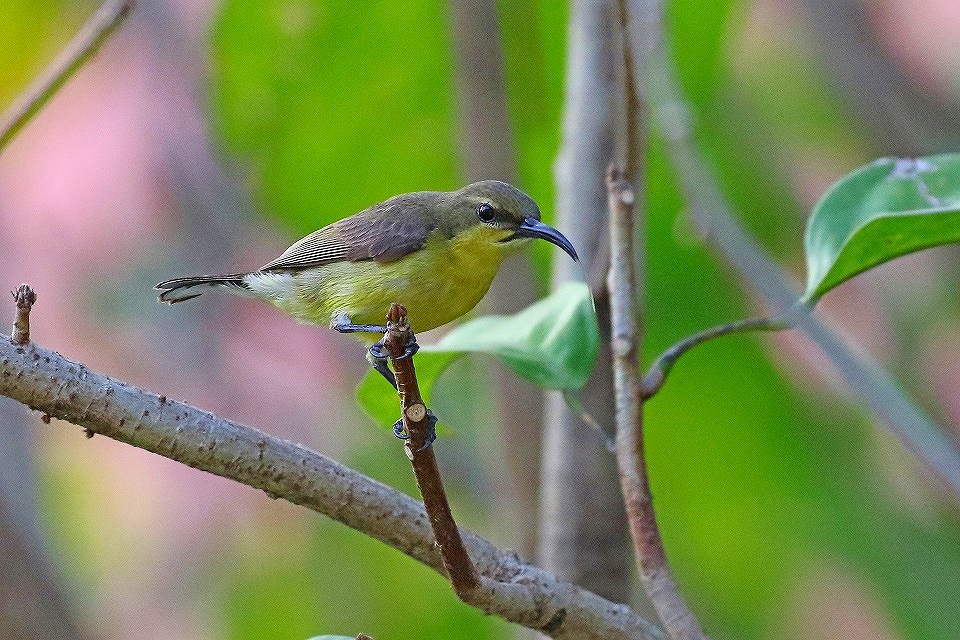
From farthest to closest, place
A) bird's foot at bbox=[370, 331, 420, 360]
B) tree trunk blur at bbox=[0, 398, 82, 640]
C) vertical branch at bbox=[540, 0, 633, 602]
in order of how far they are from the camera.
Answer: vertical branch at bbox=[540, 0, 633, 602]
tree trunk blur at bbox=[0, 398, 82, 640]
bird's foot at bbox=[370, 331, 420, 360]

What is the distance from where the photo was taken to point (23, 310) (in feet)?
4.14

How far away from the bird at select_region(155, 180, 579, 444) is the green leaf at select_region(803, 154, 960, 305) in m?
0.46

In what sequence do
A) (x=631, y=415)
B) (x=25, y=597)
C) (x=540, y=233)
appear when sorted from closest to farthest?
(x=631, y=415) < (x=25, y=597) < (x=540, y=233)

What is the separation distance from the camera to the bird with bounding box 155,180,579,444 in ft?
7.30

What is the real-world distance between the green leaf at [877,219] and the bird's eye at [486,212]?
0.58 metres

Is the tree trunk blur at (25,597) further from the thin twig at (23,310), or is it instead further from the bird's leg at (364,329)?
the thin twig at (23,310)

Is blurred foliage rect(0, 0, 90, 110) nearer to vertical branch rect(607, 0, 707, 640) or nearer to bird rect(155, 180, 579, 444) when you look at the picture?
bird rect(155, 180, 579, 444)

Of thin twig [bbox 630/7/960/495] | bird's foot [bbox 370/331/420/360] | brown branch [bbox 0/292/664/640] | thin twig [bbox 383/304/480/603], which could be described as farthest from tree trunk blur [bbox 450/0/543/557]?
thin twig [bbox 383/304/480/603]

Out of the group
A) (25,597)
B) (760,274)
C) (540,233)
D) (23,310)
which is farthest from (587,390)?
(23,310)

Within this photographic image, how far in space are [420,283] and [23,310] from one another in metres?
1.03

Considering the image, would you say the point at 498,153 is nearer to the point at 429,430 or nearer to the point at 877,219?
the point at 877,219

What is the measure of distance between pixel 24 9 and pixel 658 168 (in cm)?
208

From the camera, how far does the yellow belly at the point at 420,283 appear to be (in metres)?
2.22

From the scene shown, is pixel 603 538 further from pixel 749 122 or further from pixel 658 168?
pixel 749 122
